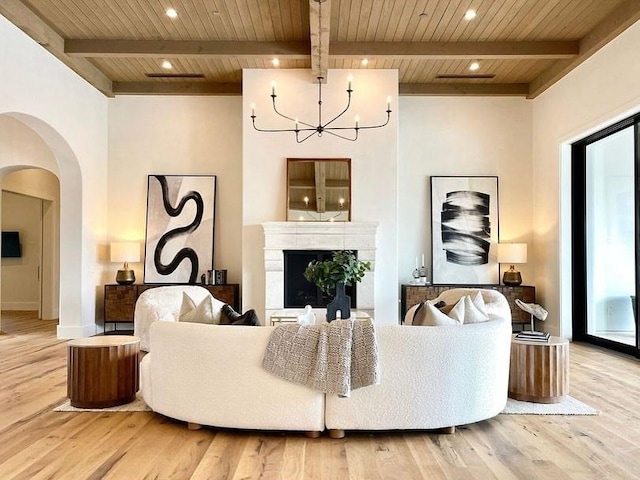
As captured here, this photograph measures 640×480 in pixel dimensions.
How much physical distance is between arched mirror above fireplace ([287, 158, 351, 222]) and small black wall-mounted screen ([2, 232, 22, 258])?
6.78 metres

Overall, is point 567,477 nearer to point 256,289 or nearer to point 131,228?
point 256,289

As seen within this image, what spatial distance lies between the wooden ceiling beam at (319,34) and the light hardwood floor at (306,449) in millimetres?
3384

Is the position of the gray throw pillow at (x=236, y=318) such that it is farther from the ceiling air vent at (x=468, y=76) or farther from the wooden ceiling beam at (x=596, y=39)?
the ceiling air vent at (x=468, y=76)

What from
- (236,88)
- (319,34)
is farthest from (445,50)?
(236,88)

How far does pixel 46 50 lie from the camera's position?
5910 mm

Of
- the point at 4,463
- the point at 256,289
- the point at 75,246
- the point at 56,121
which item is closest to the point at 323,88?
the point at 256,289

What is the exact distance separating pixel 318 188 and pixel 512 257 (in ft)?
8.79

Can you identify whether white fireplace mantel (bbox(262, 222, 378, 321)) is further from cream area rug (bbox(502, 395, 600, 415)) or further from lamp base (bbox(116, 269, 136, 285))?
cream area rug (bbox(502, 395, 600, 415))

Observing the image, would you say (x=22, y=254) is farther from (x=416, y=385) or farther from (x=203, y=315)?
(x=416, y=385)

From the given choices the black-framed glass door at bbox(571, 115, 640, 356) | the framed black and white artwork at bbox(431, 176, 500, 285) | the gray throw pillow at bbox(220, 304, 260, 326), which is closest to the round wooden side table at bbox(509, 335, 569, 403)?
the gray throw pillow at bbox(220, 304, 260, 326)

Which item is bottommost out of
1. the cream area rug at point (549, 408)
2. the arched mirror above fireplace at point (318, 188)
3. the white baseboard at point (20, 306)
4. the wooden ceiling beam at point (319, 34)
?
the white baseboard at point (20, 306)

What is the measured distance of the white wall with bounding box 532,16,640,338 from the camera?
211 inches

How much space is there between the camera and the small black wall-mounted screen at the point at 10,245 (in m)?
10.8

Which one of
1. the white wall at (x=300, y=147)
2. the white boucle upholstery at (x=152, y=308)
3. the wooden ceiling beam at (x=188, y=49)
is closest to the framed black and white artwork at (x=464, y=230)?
the white wall at (x=300, y=147)
